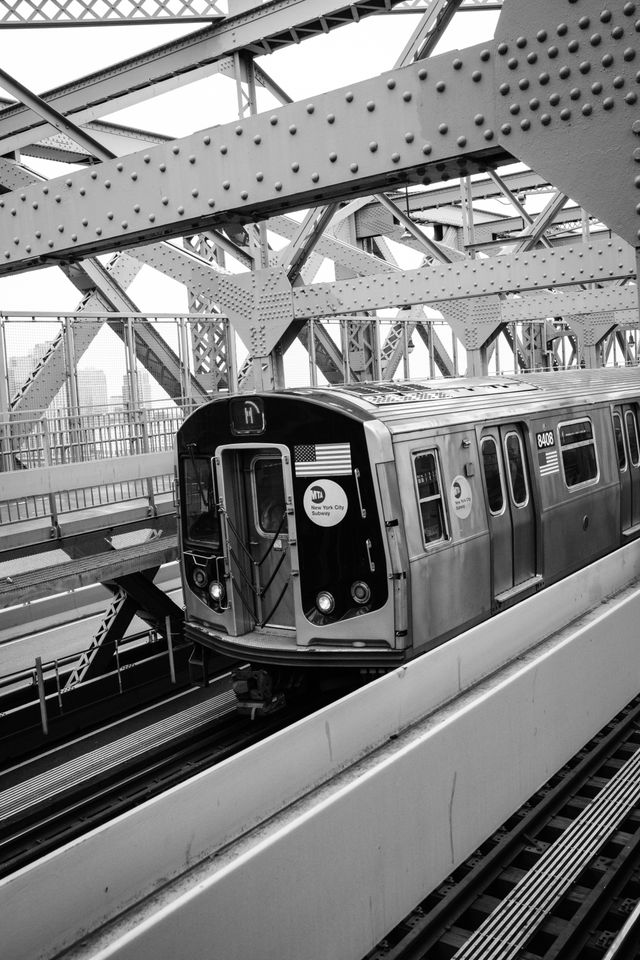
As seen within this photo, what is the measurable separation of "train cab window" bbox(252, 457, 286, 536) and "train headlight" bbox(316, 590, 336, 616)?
2.49 feet

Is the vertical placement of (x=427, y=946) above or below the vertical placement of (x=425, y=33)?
below

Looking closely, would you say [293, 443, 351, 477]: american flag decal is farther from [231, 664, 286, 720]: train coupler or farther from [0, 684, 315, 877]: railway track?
[0, 684, 315, 877]: railway track

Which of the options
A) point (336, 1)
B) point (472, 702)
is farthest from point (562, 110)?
point (336, 1)

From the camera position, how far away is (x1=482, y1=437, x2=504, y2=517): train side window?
789 cm

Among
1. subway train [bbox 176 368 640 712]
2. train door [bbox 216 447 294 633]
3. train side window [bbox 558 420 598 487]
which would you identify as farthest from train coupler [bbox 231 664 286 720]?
train side window [bbox 558 420 598 487]

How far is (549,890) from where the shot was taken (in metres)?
5.04

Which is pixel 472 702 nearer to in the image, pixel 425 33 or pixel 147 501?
pixel 425 33

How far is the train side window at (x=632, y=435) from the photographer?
1110 cm

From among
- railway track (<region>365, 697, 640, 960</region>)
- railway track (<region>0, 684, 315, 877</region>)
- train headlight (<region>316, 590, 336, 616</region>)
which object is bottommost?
railway track (<region>365, 697, 640, 960</region>)

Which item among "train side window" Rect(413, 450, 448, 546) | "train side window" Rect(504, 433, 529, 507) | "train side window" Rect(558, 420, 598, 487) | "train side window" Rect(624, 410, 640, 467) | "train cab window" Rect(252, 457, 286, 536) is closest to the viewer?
"train side window" Rect(413, 450, 448, 546)

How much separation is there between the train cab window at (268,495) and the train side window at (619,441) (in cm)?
506

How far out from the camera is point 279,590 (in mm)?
7668

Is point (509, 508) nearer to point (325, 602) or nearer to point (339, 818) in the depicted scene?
point (325, 602)

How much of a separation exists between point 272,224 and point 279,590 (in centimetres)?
1682
